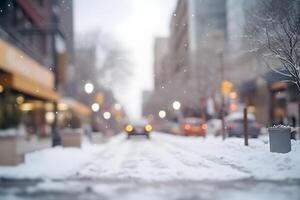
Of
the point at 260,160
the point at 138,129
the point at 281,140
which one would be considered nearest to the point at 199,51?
the point at 138,129

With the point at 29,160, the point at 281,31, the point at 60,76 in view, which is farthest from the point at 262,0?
the point at 60,76

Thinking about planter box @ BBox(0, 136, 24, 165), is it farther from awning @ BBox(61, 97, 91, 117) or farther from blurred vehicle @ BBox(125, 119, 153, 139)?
→ awning @ BBox(61, 97, 91, 117)

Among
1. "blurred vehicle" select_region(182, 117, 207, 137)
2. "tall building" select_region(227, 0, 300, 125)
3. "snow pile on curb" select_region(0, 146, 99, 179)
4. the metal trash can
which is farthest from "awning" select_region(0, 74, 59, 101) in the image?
"tall building" select_region(227, 0, 300, 125)

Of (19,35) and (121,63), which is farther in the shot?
(121,63)

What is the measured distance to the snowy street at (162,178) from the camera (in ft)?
27.4

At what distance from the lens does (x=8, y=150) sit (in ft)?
39.3

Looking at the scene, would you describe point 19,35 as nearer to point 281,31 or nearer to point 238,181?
point 281,31

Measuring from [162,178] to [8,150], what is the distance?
14.8 ft

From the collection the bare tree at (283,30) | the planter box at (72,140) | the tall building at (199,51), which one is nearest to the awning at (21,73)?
the planter box at (72,140)

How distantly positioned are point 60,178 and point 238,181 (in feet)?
13.8

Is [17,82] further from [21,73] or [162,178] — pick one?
[162,178]

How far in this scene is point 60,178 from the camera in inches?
409

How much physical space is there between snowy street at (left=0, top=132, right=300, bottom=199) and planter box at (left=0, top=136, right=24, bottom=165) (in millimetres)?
312

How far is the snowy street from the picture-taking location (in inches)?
329
